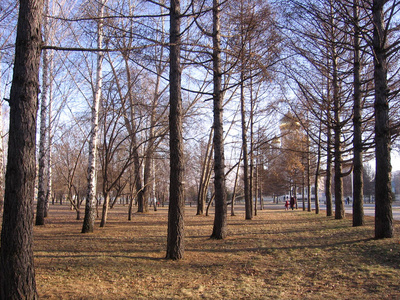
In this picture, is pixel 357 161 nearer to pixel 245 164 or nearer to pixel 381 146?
pixel 381 146

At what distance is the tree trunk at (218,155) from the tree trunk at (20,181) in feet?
18.1

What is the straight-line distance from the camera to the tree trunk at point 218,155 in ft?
28.4

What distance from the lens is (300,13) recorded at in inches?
321

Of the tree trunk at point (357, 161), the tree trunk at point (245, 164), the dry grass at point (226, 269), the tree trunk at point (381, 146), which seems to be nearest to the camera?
the dry grass at point (226, 269)

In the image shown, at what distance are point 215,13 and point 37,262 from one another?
783cm

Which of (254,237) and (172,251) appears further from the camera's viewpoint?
(254,237)

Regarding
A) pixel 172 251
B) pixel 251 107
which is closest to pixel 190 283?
pixel 172 251

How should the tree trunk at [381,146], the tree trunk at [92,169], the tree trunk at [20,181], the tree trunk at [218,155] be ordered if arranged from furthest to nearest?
the tree trunk at [92,169]
the tree trunk at [218,155]
the tree trunk at [381,146]
the tree trunk at [20,181]

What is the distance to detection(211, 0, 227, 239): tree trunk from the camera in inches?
341

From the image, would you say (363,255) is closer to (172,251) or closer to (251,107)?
(172,251)

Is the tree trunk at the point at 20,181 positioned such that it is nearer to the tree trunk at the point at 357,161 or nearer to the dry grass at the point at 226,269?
the dry grass at the point at 226,269

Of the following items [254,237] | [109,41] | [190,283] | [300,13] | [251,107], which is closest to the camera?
[190,283]

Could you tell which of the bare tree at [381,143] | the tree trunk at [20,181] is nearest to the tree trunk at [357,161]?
the bare tree at [381,143]

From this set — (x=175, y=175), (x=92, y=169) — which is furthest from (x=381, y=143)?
(x=92, y=169)
